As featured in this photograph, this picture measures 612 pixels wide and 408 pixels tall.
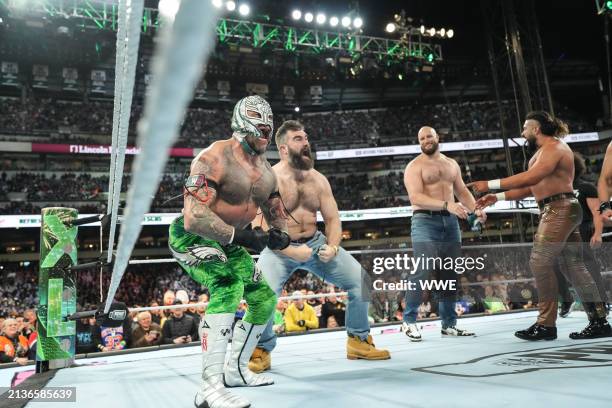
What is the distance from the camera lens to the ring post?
270 centimetres

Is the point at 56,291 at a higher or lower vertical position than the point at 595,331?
higher

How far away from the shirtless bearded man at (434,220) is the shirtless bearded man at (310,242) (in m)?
0.76

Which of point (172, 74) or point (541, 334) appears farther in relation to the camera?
point (541, 334)

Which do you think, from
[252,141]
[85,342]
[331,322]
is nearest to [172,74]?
[252,141]

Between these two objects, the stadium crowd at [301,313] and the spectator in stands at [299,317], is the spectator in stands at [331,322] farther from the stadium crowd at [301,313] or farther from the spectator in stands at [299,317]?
the spectator in stands at [299,317]

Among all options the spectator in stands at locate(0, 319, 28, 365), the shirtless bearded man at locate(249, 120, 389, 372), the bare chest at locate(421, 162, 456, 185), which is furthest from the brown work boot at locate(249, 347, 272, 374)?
the spectator in stands at locate(0, 319, 28, 365)

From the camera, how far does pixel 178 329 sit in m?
4.73

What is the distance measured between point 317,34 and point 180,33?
1510 cm

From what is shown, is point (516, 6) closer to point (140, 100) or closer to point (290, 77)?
point (290, 77)

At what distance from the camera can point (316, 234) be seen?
267 cm

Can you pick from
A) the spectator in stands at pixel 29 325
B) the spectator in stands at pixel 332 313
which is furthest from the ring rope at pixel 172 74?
the spectator in stands at pixel 332 313

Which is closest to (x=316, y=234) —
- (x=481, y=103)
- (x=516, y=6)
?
(x=516, y=6)

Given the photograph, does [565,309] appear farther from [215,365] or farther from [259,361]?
[215,365]

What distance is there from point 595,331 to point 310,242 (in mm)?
1743
